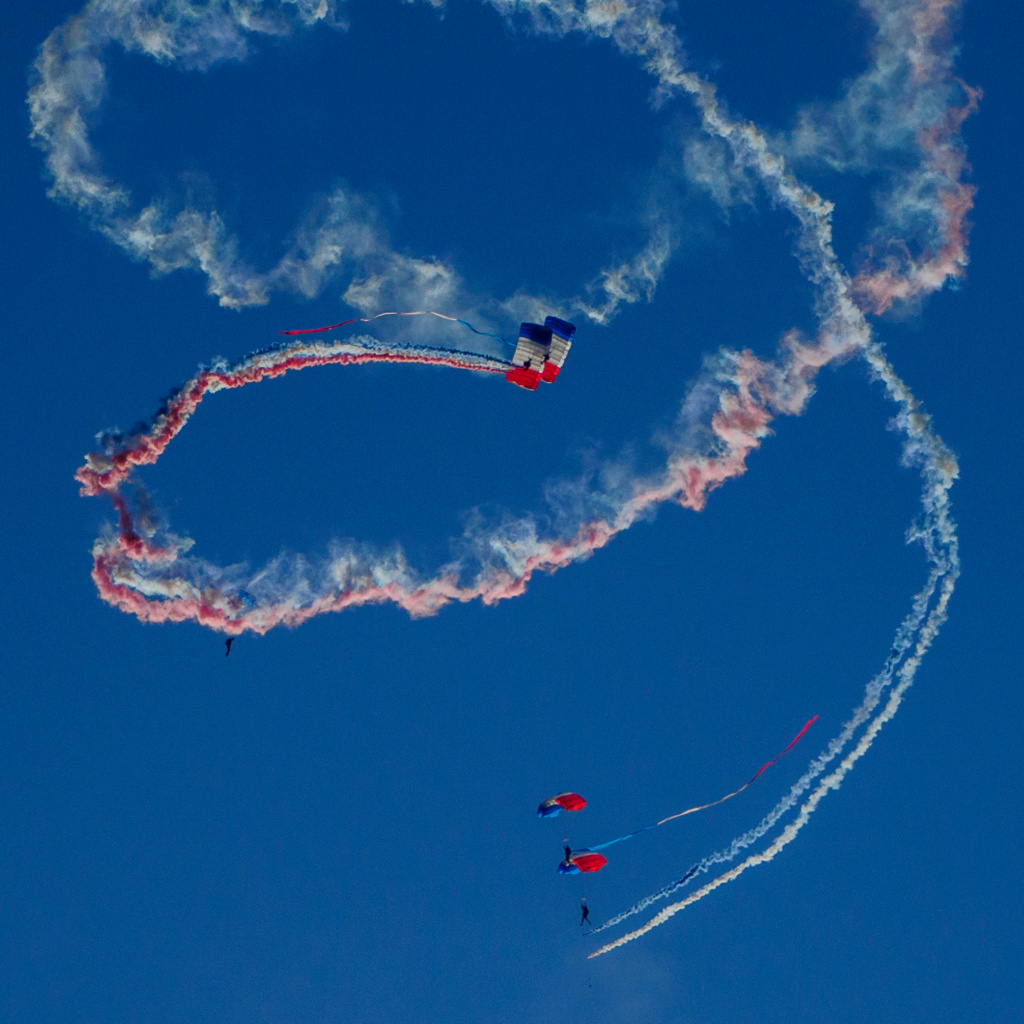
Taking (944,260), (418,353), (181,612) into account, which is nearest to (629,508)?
(418,353)

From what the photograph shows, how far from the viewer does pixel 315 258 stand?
39.4 m

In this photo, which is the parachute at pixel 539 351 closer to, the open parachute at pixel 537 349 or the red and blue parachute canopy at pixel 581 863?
the open parachute at pixel 537 349

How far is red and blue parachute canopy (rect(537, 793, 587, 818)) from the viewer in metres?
40.6

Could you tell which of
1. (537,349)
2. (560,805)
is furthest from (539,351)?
(560,805)

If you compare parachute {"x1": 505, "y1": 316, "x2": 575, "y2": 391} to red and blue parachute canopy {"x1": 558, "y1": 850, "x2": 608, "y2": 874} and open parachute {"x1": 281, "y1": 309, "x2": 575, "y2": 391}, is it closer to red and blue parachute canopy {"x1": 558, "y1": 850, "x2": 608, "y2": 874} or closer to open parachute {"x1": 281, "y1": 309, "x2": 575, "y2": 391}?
open parachute {"x1": 281, "y1": 309, "x2": 575, "y2": 391}

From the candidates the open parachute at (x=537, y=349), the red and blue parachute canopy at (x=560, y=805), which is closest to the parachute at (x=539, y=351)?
the open parachute at (x=537, y=349)

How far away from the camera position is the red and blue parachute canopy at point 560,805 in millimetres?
40625

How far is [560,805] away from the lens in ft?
134

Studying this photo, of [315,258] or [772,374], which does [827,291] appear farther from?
[315,258]

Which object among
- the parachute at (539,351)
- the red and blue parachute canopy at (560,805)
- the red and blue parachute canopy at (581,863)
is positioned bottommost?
the red and blue parachute canopy at (581,863)

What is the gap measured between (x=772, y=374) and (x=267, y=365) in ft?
65.6

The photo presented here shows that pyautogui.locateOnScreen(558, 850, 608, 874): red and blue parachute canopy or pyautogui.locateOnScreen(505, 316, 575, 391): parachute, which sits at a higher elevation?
pyautogui.locateOnScreen(505, 316, 575, 391): parachute

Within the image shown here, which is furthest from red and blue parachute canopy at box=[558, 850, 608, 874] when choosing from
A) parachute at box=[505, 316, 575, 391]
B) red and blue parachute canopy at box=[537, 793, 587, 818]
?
parachute at box=[505, 316, 575, 391]

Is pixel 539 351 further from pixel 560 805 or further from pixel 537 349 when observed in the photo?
pixel 560 805
